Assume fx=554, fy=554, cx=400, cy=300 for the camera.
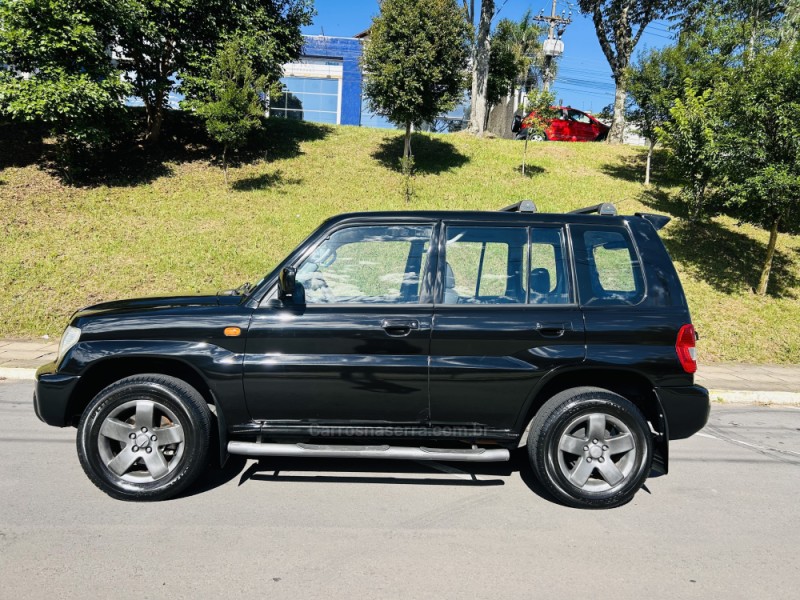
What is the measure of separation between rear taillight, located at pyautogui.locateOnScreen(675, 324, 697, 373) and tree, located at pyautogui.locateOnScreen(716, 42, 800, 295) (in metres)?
7.91

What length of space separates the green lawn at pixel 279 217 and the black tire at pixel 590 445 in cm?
681

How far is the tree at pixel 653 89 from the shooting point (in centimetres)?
1539

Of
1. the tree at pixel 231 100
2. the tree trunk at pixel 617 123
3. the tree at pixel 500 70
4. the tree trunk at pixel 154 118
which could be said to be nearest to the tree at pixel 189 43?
the tree trunk at pixel 154 118

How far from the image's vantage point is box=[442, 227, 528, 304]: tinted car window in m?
3.84

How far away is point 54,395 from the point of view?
12.1 ft

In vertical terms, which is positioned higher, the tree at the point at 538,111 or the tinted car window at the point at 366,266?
the tree at the point at 538,111

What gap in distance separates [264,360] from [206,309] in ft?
1.81

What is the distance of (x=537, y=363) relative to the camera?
372cm

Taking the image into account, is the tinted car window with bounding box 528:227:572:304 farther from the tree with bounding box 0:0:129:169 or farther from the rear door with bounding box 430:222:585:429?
the tree with bounding box 0:0:129:169

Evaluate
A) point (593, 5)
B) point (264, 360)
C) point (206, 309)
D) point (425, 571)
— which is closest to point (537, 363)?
point (425, 571)

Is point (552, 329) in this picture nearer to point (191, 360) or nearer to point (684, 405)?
point (684, 405)

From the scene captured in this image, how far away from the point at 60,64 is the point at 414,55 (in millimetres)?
8742

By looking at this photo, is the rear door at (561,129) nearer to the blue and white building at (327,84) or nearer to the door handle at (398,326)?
the blue and white building at (327,84)

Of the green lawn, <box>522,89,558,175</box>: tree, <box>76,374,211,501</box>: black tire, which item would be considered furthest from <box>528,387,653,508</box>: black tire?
<box>522,89,558,175</box>: tree
